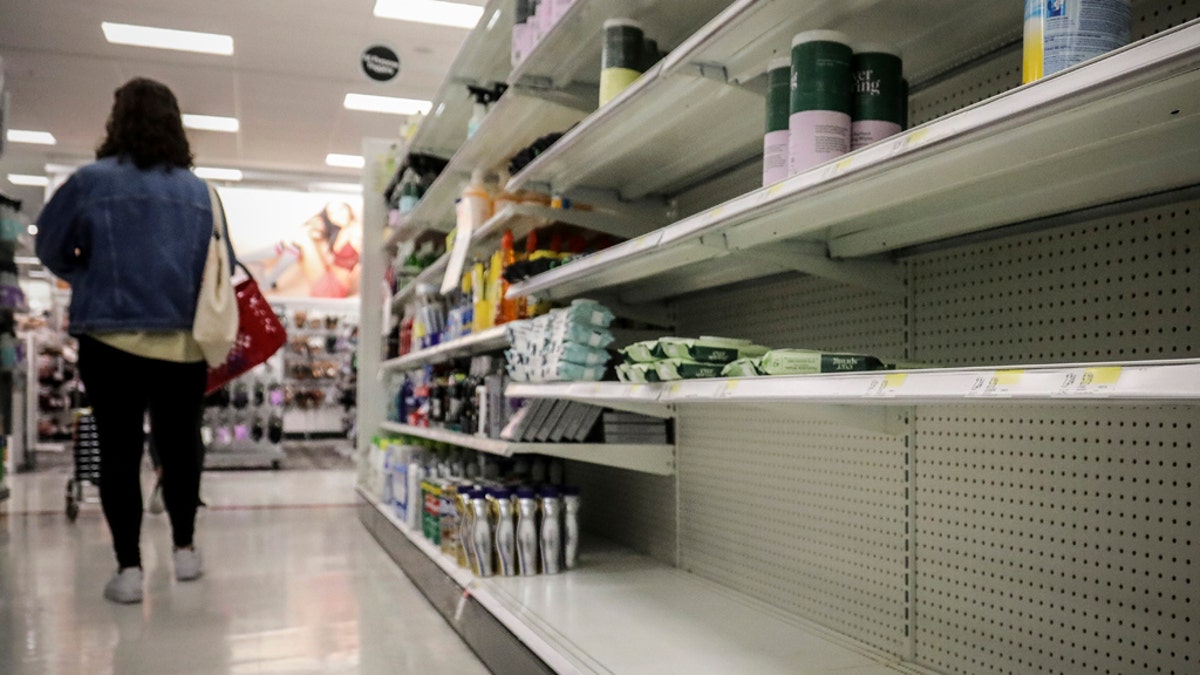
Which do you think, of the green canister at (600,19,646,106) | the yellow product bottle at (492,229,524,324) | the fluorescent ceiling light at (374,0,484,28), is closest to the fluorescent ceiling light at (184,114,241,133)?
the fluorescent ceiling light at (374,0,484,28)

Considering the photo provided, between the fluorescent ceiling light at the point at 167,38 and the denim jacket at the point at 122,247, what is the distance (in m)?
5.05

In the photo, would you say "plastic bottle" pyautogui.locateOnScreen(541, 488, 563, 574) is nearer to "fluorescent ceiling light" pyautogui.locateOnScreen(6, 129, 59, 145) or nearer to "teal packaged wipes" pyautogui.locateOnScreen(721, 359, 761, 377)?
"teal packaged wipes" pyautogui.locateOnScreen(721, 359, 761, 377)

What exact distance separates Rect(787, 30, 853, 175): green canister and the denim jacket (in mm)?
2572

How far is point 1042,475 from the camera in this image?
1.67 metres

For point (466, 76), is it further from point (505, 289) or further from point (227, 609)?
point (227, 609)

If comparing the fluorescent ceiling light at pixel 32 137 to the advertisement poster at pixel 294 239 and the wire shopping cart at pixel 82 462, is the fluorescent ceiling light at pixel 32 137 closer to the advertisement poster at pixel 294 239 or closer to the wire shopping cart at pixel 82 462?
the advertisement poster at pixel 294 239

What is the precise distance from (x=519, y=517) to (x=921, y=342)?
142cm

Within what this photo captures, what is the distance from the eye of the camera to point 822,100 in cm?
150

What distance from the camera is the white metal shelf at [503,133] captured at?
119 inches

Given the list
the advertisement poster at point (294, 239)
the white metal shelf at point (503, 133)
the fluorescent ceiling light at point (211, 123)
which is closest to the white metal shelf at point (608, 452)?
the white metal shelf at point (503, 133)

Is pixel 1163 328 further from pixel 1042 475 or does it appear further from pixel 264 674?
pixel 264 674

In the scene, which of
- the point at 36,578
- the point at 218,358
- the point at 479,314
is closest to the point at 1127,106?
the point at 479,314

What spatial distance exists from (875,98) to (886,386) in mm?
502

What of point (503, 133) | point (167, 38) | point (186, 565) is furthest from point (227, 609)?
point (167, 38)
